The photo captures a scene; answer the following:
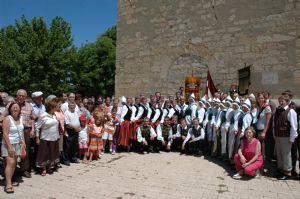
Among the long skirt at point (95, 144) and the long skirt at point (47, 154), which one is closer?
the long skirt at point (47, 154)

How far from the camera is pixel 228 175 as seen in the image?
5.64m

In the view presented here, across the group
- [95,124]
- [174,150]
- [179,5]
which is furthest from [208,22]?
[95,124]

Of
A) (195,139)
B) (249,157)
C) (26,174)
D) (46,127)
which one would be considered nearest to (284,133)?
(249,157)

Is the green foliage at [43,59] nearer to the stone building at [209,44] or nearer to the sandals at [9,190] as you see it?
the stone building at [209,44]

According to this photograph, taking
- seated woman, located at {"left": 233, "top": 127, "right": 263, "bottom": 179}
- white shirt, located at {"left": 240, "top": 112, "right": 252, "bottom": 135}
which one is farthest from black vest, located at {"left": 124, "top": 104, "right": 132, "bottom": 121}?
seated woman, located at {"left": 233, "top": 127, "right": 263, "bottom": 179}

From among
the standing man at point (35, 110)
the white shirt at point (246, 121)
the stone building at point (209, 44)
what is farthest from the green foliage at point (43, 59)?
the white shirt at point (246, 121)

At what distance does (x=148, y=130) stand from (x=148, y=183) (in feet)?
9.25

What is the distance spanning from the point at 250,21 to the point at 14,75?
1453 cm

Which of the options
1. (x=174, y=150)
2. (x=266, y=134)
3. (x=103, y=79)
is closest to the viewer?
(x=266, y=134)

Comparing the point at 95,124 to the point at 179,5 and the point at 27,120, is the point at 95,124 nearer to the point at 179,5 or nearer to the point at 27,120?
the point at 27,120

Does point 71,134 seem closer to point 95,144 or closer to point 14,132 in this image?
→ point 95,144

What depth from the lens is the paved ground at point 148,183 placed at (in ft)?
14.6

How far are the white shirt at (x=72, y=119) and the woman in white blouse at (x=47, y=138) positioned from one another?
61 cm

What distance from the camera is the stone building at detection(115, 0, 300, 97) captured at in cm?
826
